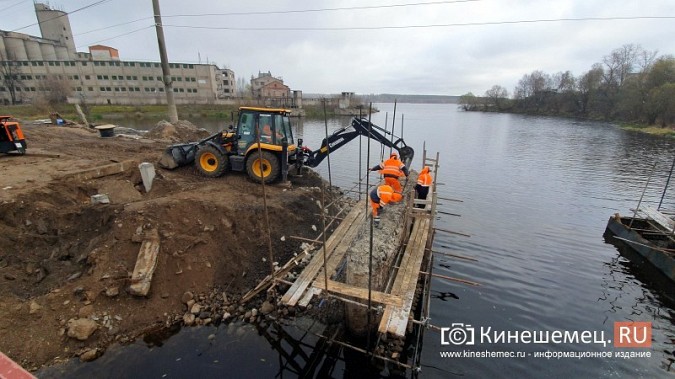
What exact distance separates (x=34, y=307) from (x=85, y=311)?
74cm

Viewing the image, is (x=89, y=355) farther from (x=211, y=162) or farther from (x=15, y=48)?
(x=15, y=48)

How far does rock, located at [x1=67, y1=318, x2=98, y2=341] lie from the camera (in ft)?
15.8

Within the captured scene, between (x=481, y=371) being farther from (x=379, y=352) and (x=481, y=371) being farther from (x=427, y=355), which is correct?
(x=379, y=352)

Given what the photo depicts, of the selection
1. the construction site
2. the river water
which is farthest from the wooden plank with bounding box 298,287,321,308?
the river water

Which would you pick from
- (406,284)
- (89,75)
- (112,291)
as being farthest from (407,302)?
(89,75)

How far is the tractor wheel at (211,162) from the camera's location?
378 inches

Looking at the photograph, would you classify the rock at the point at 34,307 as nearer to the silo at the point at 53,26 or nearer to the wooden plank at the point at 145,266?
the wooden plank at the point at 145,266

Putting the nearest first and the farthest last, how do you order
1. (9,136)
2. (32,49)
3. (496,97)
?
(9,136)
(32,49)
(496,97)

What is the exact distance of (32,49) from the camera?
60031 mm

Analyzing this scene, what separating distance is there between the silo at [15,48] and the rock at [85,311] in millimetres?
81453

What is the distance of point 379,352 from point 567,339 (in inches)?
155

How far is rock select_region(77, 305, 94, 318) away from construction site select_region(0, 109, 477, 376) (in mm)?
17

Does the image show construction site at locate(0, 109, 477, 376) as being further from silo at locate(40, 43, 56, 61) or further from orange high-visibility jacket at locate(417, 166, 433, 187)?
silo at locate(40, 43, 56, 61)

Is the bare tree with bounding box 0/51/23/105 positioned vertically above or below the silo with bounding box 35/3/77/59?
below
